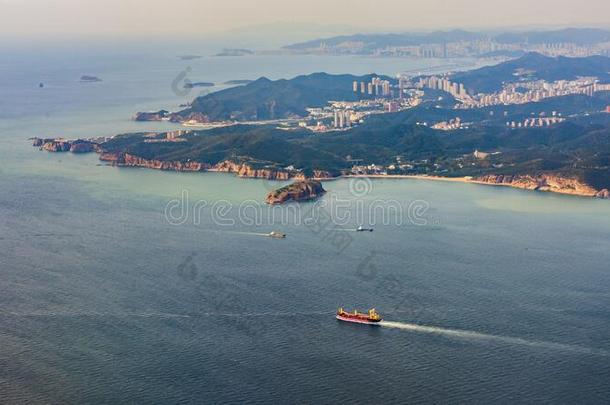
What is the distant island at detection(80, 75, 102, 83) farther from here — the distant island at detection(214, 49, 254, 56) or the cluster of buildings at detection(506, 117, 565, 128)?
the cluster of buildings at detection(506, 117, 565, 128)

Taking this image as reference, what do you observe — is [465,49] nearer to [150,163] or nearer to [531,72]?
→ [531,72]

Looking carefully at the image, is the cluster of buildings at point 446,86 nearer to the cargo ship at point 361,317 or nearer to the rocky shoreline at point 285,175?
the rocky shoreline at point 285,175

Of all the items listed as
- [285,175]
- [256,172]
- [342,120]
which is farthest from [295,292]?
[342,120]

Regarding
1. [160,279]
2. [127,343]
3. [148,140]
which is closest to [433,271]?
[160,279]

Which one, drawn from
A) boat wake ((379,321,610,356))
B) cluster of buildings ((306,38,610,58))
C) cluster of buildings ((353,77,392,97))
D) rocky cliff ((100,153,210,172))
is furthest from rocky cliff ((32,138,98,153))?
cluster of buildings ((306,38,610,58))
